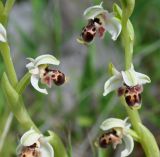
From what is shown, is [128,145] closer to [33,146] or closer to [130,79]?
[130,79]

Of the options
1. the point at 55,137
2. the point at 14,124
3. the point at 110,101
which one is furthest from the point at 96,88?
the point at 55,137

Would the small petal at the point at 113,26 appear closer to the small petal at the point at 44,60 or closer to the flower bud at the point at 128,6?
the flower bud at the point at 128,6

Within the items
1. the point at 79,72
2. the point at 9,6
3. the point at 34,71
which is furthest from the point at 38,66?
the point at 79,72

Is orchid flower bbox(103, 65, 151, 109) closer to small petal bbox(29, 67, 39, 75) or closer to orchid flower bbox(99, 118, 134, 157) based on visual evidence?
orchid flower bbox(99, 118, 134, 157)

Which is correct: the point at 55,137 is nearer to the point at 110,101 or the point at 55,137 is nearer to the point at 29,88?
the point at 110,101

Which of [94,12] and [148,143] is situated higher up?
[94,12]

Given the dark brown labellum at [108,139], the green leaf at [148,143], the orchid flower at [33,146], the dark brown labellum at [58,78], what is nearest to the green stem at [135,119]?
the green leaf at [148,143]

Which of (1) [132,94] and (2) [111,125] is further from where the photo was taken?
Answer: (2) [111,125]
